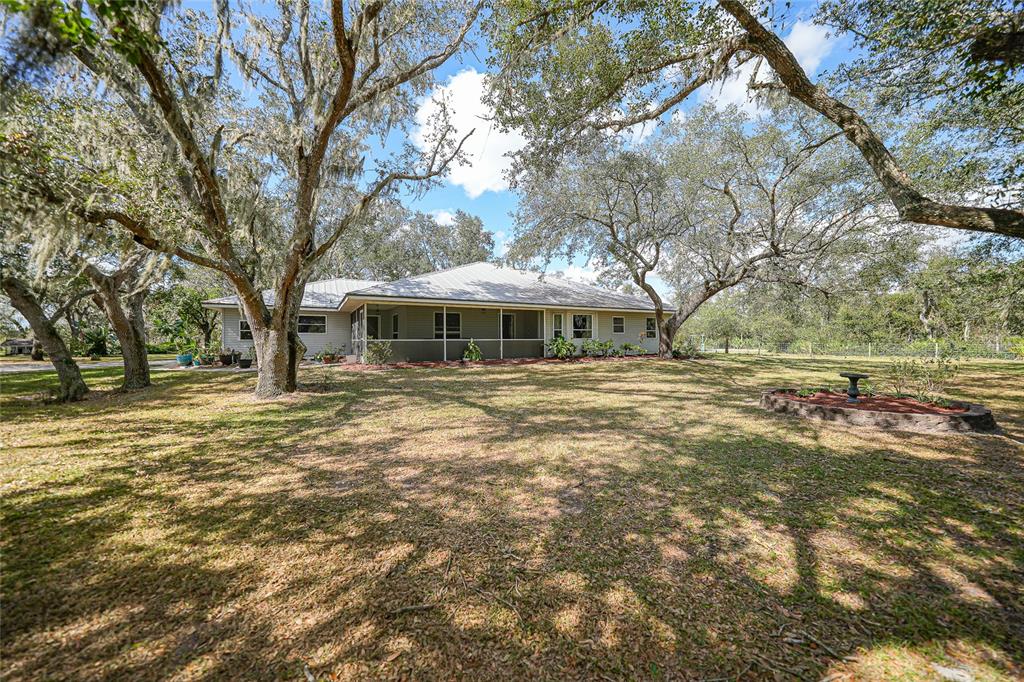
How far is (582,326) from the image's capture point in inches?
780

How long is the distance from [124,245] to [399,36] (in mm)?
6593

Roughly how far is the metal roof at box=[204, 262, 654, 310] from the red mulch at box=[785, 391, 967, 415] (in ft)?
35.6

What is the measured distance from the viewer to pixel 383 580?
2.21 metres

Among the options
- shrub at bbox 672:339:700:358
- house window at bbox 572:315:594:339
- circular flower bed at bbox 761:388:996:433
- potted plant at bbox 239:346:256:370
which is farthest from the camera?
shrub at bbox 672:339:700:358

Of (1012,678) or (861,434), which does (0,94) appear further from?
(861,434)

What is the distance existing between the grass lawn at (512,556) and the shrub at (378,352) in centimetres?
932

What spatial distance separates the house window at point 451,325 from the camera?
1662 centimetres

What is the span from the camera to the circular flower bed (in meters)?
5.14

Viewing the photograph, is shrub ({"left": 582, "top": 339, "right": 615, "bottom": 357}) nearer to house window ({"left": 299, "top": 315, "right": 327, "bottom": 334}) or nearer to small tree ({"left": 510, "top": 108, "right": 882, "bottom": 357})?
small tree ({"left": 510, "top": 108, "right": 882, "bottom": 357})

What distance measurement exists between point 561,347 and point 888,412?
12.7 m

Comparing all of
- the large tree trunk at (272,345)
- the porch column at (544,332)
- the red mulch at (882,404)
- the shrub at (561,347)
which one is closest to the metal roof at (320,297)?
the large tree trunk at (272,345)

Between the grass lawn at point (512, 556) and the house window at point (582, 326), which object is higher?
the house window at point (582, 326)

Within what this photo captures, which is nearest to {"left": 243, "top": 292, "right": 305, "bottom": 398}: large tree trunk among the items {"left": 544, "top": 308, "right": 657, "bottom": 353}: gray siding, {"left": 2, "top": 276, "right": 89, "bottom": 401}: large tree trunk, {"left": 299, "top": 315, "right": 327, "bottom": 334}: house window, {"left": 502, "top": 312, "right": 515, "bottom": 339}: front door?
{"left": 2, "top": 276, "right": 89, "bottom": 401}: large tree trunk

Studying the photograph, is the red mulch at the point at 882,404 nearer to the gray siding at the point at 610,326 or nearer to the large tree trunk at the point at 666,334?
the large tree trunk at the point at 666,334
